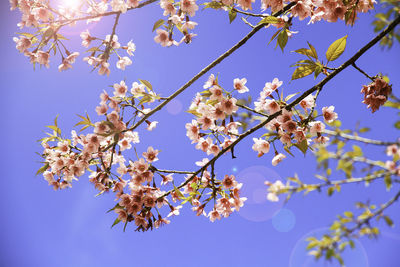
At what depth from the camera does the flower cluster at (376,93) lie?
1.57 meters

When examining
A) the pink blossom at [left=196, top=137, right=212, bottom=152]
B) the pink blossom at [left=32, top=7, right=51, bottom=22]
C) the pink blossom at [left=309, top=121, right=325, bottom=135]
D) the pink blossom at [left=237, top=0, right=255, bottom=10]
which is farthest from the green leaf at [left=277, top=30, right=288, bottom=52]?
the pink blossom at [left=32, top=7, right=51, bottom=22]

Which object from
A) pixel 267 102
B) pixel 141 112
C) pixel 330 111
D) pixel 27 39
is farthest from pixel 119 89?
pixel 330 111

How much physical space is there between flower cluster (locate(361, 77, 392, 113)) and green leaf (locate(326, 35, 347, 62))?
32cm

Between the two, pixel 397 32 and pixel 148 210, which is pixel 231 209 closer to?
pixel 148 210

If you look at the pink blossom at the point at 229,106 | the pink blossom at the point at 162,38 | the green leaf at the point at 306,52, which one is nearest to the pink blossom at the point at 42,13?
the pink blossom at the point at 162,38

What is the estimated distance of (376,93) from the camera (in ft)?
5.27

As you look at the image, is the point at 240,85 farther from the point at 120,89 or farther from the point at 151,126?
the point at 120,89

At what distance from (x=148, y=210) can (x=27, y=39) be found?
1739mm

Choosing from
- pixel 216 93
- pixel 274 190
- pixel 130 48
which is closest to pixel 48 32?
pixel 130 48

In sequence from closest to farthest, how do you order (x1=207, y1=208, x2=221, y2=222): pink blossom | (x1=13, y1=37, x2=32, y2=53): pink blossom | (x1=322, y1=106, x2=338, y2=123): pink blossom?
(x1=322, y1=106, x2=338, y2=123): pink blossom < (x1=13, y1=37, x2=32, y2=53): pink blossom < (x1=207, y1=208, x2=221, y2=222): pink blossom

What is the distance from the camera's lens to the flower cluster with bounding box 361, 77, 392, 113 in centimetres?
157

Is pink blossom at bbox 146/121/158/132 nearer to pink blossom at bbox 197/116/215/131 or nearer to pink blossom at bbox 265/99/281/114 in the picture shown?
pink blossom at bbox 197/116/215/131

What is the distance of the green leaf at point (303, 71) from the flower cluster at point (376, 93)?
17.4 inches

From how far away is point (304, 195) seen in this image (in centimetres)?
236
